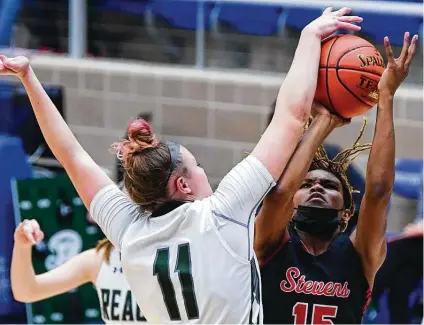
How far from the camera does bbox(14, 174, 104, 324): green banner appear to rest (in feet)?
20.4

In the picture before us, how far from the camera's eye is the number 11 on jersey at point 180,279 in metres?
3.04

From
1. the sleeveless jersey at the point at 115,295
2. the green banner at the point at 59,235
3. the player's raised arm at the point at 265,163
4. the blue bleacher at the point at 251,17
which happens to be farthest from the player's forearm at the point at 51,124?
the blue bleacher at the point at 251,17

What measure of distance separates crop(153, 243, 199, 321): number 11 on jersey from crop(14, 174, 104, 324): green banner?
3144 mm

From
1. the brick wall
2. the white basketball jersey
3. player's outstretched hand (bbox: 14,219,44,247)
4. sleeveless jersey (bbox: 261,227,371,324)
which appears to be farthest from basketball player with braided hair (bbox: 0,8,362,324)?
the brick wall

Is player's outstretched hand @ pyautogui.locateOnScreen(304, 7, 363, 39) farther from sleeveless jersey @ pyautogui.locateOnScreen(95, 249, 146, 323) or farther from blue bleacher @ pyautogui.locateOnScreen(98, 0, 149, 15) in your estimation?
blue bleacher @ pyautogui.locateOnScreen(98, 0, 149, 15)

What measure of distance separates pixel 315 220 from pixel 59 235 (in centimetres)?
283

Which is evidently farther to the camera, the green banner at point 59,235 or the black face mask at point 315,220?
the green banner at point 59,235

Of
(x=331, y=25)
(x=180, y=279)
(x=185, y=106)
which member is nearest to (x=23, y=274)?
(x=180, y=279)

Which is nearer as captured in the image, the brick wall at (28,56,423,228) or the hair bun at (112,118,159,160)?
the hair bun at (112,118,159,160)

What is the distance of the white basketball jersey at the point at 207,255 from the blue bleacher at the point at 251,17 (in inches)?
178

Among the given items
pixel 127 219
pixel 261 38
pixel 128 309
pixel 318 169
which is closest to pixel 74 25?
pixel 261 38

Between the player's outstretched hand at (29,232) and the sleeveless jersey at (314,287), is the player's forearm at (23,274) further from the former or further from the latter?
the sleeveless jersey at (314,287)

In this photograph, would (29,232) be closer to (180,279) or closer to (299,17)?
(180,279)

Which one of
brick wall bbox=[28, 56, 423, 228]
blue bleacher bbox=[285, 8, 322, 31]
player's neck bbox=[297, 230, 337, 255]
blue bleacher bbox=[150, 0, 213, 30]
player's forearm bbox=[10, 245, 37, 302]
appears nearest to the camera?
player's neck bbox=[297, 230, 337, 255]
